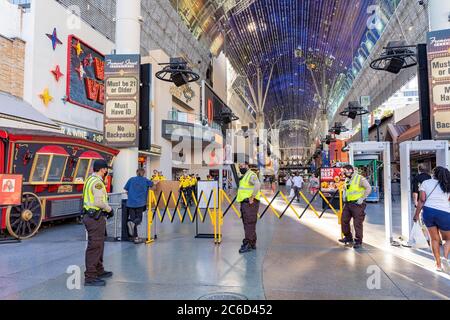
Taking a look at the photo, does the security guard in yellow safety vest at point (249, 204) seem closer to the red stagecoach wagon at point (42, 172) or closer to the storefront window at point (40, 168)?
the red stagecoach wagon at point (42, 172)

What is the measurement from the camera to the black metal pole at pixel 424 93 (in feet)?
22.8

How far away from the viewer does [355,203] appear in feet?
23.9

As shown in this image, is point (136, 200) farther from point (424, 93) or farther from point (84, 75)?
point (84, 75)

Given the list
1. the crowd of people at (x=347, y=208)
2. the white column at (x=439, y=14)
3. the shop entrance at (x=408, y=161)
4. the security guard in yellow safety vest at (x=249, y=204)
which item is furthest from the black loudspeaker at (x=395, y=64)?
the security guard in yellow safety vest at (x=249, y=204)

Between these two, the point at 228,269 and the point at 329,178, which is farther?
the point at 329,178

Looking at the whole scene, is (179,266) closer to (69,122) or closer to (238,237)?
(238,237)

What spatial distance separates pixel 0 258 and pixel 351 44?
119 ft

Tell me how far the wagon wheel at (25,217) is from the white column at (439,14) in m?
10.5

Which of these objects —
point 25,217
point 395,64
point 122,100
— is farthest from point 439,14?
point 25,217

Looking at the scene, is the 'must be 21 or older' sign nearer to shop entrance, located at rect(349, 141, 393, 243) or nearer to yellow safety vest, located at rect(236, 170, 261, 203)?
yellow safety vest, located at rect(236, 170, 261, 203)

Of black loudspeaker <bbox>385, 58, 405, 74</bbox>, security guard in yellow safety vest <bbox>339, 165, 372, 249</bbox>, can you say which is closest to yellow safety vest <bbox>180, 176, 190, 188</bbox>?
security guard in yellow safety vest <bbox>339, 165, 372, 249</bbox>

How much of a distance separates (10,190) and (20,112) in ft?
→ 13.9

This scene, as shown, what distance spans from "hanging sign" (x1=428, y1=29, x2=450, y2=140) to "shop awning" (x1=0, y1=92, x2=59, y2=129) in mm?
11167
